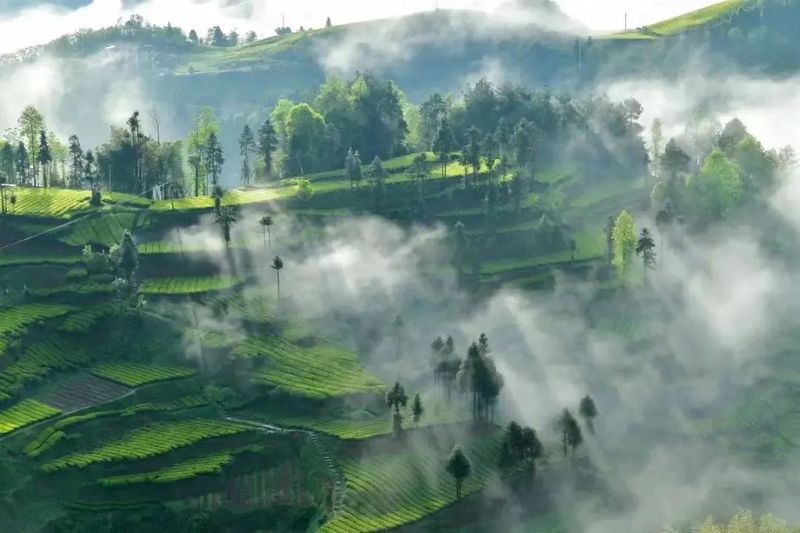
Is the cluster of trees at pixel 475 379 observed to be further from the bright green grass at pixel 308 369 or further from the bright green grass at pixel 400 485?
the bright green grass at pixel 308 369

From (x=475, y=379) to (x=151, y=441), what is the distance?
147ft

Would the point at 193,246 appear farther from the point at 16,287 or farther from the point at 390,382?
the point at 390,382

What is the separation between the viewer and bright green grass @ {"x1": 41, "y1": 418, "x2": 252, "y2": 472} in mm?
123438

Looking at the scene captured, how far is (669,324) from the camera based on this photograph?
6934 inches

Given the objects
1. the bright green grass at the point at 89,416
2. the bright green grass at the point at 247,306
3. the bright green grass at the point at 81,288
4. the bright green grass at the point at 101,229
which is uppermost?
the bright green grass at the point at 101,229

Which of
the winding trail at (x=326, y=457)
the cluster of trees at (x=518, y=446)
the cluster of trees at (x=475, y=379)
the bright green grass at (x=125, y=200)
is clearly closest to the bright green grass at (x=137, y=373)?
the winding trail at (x=326, y=457)

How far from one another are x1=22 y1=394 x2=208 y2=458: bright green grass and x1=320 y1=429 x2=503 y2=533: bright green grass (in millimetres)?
25889

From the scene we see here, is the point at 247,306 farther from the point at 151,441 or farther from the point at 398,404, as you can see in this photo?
the point at 151,441

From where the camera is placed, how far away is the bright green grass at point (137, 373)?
5571 inches

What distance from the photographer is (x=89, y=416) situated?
431 feet

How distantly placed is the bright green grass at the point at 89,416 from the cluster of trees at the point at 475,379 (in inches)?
1421

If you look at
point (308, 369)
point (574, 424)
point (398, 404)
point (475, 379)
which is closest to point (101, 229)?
point (308, 369)

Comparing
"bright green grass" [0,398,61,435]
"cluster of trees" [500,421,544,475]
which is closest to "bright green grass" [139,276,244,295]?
"bright green grass" [0,398,61,435]

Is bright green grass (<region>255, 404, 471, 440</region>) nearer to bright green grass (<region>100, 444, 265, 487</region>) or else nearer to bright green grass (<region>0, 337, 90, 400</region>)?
bright green grass (<region>100, 444, 265, 487</region>)
